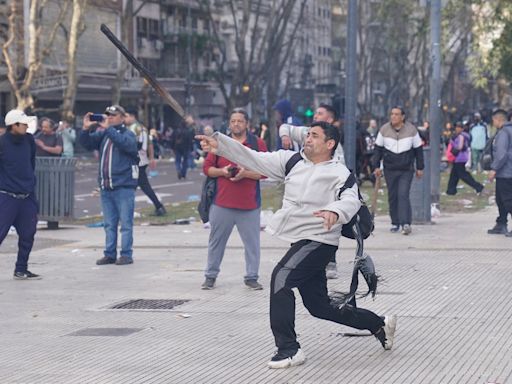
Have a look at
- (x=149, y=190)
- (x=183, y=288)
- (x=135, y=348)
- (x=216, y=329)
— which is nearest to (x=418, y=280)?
(x=183, y=288)

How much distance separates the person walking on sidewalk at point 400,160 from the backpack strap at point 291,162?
811 centimetres

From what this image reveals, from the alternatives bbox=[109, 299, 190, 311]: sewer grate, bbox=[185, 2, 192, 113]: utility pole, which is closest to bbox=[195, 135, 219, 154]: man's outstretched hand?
bbox=[109, 299, 190, 311]: sewer grate

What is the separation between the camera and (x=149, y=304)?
35.1 feet

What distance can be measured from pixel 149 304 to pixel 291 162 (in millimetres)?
3084

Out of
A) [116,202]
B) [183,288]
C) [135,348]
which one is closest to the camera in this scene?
[135,348]

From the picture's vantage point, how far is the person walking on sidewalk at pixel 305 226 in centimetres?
784

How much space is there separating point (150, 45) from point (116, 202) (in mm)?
61428

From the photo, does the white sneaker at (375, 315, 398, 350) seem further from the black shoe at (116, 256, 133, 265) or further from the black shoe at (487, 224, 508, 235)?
the black shoe at (487, 224, 508, 235)

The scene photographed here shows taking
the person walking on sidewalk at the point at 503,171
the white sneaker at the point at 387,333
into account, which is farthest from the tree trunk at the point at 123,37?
the white sneaker at the point at 387,333

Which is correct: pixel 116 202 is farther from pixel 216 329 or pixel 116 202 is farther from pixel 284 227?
pixel 284 227

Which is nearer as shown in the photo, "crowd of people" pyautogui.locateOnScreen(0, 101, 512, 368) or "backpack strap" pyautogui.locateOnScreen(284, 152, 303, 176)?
"crowd of people" pyautogui.locateOnScreen(0, 101, 512, 368)

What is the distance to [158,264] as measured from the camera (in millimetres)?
13578

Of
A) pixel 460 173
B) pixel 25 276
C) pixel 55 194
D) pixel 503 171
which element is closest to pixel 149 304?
pixel 25 276

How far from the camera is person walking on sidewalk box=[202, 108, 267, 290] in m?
11.2
